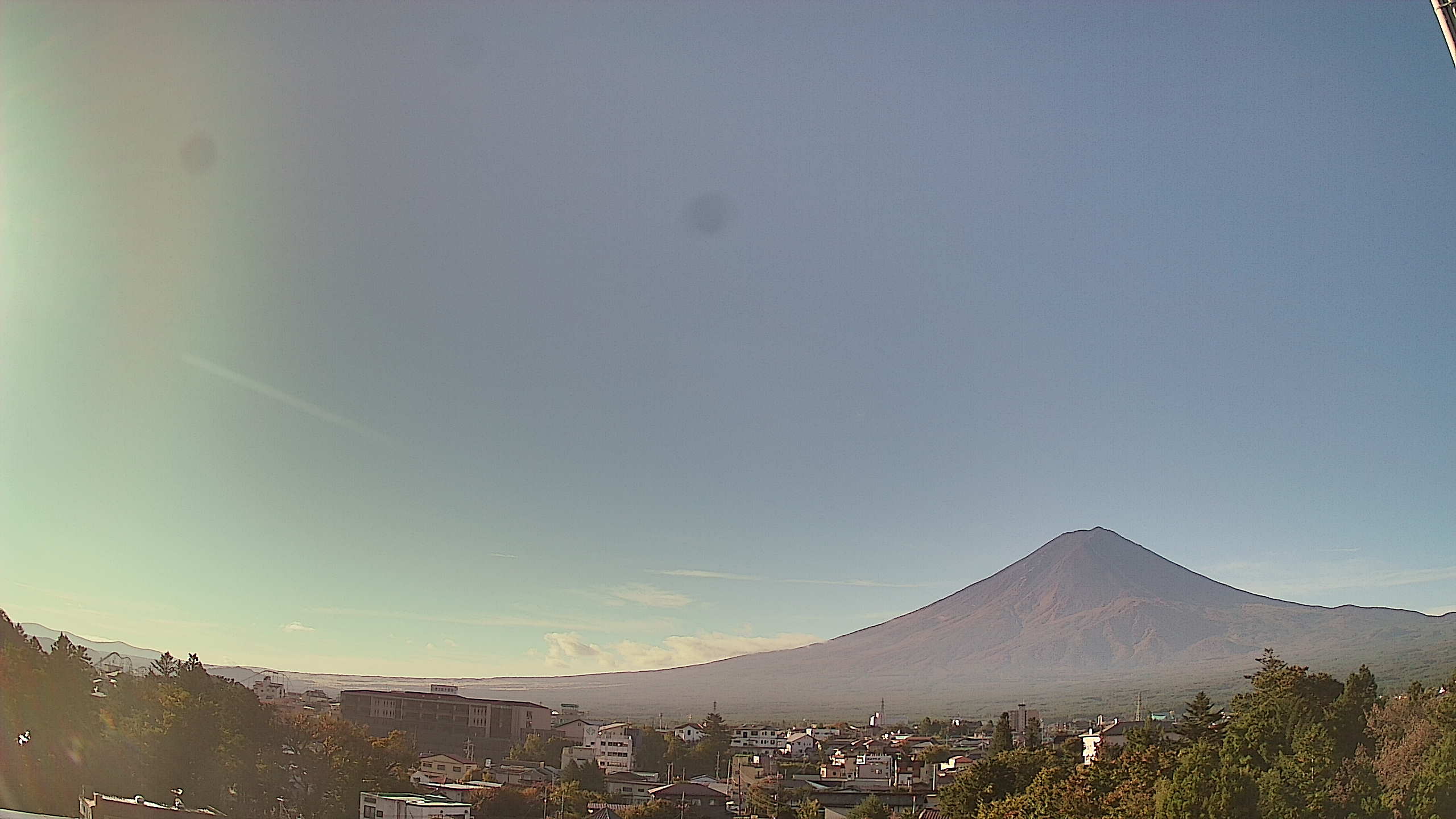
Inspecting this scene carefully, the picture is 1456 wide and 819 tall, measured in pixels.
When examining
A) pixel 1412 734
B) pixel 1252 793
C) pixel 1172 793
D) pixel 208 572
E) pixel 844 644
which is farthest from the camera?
pixel 844 644

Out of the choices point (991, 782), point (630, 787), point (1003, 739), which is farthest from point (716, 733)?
point (991, 782)

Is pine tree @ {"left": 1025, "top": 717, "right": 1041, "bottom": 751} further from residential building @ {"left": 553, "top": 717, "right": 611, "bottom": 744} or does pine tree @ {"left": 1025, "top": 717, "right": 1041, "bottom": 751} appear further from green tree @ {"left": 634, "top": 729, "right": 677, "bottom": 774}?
residential building @ {"left": 553, "top": 717, "right": 611, "bottom": 744}

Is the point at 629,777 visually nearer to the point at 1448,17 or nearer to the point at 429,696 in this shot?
the point at 429,696

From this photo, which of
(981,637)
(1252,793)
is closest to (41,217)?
(1252,793)

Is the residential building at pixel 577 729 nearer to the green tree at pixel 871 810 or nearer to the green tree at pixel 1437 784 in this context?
the green tree at pixel 871 810

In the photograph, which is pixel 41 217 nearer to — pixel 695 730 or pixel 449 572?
pixel 449 572

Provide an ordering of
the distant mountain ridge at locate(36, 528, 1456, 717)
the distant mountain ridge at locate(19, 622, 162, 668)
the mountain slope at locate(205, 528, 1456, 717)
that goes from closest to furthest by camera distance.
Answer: the distant mountain ridge at locate(19, 622, 162, 668), the distant mountain ridge at locate(36, 528, 1456, 717), the mountain slope at locate(205, 528, 1456, 717)

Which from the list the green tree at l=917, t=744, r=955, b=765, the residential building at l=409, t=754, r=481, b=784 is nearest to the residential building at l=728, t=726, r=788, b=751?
the green tree at l=917, t=744, r=955, b=765
